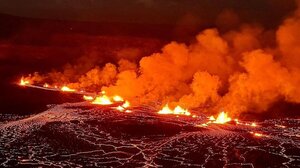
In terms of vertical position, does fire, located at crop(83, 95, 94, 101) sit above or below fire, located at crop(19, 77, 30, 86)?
below

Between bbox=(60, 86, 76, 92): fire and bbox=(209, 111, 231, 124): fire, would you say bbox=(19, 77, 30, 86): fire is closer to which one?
bbox=(60, 86, 76, 92): fire

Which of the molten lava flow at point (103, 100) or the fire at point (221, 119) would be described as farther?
the molten lava flow at point (103, 100)

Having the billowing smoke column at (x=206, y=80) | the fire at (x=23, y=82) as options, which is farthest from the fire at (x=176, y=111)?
the fire at (x=23, y=82)

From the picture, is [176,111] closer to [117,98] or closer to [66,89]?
[117,98]

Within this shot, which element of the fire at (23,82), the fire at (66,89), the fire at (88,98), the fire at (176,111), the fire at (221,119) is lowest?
the fire at (221,119)

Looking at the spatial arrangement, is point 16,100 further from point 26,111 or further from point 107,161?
point 107,161

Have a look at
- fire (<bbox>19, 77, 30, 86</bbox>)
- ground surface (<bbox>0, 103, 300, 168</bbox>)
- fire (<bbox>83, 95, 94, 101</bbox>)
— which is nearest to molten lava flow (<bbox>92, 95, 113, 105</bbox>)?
fire (<bbox>83, 95, 94, 101</bbox>)

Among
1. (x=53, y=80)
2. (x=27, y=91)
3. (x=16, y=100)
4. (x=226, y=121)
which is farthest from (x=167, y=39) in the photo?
(x=226, y=121)

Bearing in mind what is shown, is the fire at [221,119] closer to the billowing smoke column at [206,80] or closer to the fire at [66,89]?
the billowing smoke column at [206,80]
